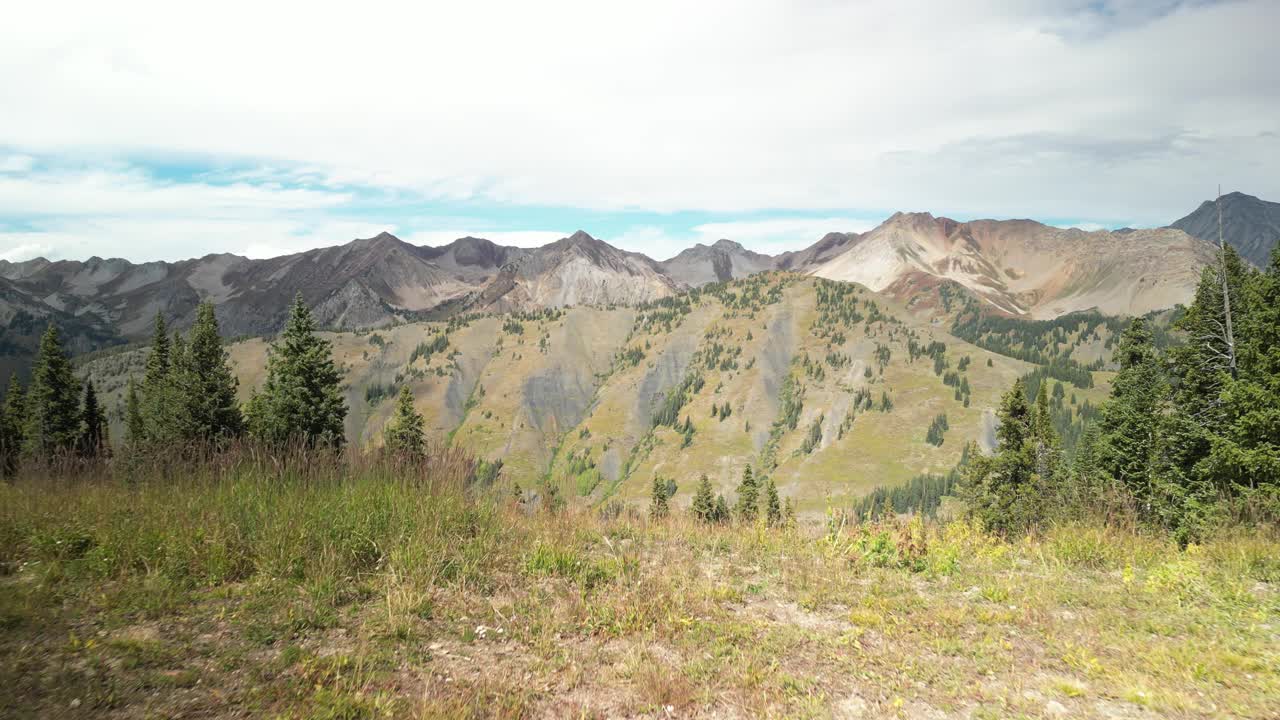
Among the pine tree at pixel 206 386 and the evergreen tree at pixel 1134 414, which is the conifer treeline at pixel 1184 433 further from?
the pine tree at pixel 206 386

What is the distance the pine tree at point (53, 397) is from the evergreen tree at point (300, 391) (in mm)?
15246

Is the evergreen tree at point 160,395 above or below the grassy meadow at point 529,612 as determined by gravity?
below

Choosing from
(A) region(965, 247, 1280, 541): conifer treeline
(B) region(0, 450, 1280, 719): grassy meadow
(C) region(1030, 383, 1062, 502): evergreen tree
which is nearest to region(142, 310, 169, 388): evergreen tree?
(B) region(0, 450, 1280, 719): grassy meadow

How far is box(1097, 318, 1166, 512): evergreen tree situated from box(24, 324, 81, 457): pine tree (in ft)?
221

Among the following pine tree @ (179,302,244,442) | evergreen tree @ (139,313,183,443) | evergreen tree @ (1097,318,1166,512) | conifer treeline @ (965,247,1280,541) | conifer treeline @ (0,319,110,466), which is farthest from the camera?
evergreen tree @ (139,313,183,443)

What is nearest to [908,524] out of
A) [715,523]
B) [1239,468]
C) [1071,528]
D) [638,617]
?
[1071,528]

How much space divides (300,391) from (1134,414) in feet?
163

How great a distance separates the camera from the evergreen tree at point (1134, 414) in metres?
29.3

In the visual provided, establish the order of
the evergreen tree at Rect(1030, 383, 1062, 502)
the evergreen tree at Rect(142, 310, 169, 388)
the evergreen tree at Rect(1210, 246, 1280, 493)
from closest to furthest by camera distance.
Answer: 1. the evergreen tree at Rect(1210, 246, 1280, 493)
2. the evergreen tree at Rect(1030, 383, 1062, 502)
3. the evergreen tree at Rect(142, 310, 169, 388)

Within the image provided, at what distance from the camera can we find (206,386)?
39125 mm

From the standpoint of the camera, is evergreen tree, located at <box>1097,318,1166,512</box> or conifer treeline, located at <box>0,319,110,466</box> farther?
conifer treeline, located at <box>0,319,110,466</box>

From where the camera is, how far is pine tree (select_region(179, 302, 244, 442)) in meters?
38.0

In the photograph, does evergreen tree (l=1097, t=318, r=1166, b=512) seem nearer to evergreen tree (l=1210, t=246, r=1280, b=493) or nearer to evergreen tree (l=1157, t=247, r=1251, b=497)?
evergreen tree (l=1157, t=247, r=1251, b=497)

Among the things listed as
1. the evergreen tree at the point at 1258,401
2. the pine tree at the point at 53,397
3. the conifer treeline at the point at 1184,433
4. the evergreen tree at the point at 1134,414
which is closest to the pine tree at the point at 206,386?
the pine tree at the point at 53,397
